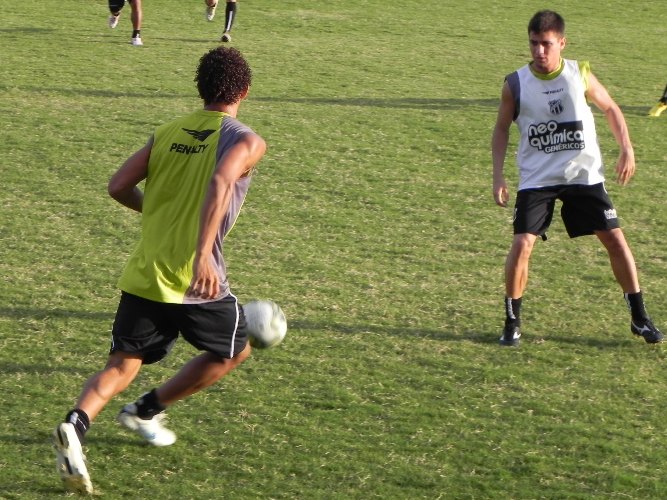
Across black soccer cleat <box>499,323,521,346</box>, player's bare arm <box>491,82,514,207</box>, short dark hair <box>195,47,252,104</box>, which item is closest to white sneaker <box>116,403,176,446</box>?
short dark hair <box>195,47,252,104</box>

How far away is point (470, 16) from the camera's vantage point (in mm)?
19672

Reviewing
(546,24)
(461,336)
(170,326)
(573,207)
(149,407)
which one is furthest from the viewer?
(461,336)

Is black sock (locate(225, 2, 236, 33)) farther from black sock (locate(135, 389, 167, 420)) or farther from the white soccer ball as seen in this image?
black sock (locate(135, 389, 167, 420))

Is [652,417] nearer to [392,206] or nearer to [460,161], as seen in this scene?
[392,206]

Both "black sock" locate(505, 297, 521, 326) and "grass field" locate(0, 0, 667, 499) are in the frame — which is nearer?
"grass field" locate(0, 0, 667, 499)

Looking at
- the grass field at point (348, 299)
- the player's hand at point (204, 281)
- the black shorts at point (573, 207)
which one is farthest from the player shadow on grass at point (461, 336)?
the player's hand at point (204, 281)

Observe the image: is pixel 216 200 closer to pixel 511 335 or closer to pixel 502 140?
pixel 502 140

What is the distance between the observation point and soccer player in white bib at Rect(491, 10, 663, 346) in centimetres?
656

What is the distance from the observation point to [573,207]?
22.0 ft

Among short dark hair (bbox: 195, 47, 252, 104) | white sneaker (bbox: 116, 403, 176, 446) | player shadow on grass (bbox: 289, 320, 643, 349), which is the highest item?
short dark hair (bbox: 195, 47, 252, 104)

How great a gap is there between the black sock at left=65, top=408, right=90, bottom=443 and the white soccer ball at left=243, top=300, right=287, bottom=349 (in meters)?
1.07

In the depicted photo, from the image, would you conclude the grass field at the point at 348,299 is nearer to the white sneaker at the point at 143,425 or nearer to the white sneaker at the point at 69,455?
the white sneaker at the point at 143,425

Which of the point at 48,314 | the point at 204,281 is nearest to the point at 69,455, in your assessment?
the point at 204,281

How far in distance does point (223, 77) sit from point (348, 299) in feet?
9.26
